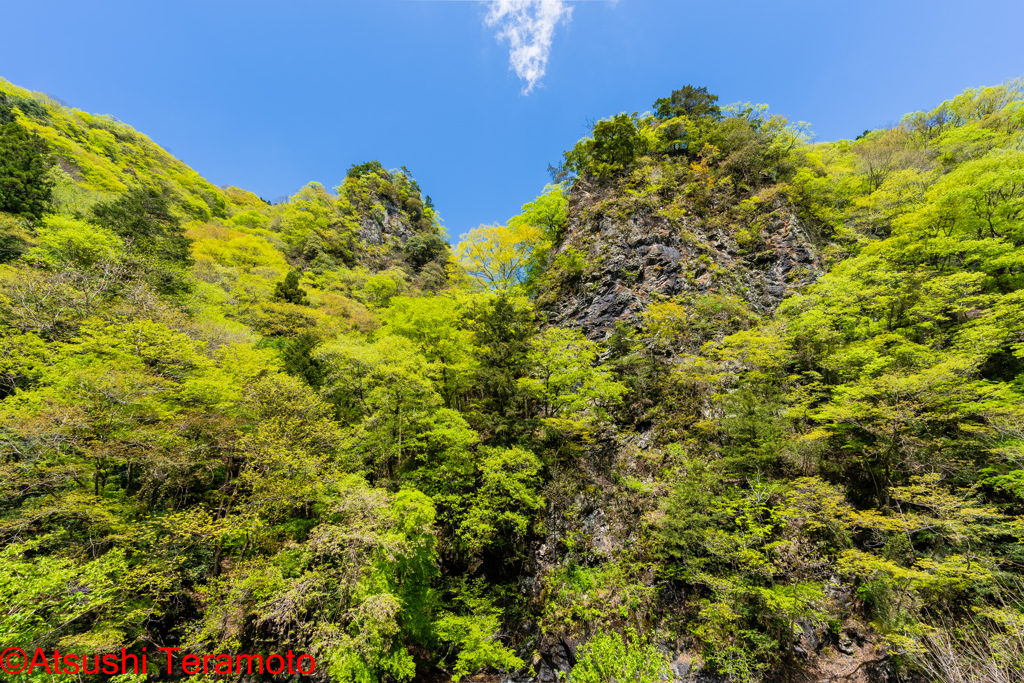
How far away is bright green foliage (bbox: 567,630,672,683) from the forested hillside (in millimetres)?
103

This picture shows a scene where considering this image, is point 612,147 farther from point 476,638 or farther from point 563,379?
point 476,638

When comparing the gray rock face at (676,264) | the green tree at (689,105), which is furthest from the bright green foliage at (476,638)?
the green tree at (689,105)

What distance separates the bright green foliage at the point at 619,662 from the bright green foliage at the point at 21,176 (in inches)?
1371

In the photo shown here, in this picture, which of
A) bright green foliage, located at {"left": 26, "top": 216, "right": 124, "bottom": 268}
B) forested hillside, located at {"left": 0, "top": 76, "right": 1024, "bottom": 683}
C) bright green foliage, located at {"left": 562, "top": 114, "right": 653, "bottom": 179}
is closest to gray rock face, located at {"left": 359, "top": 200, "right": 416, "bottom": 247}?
forested hillside, located at {"left": 0, "top": 76, "right": 1024, "bottom": 683}

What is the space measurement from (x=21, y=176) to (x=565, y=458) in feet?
114

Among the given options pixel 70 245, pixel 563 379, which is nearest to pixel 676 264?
pixel 563 379

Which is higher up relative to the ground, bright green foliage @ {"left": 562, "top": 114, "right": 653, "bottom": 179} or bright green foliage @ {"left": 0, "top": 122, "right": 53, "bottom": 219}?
bright green foliage @ {"left": 562, "top": 114, "right": 653, "bottom": 179}

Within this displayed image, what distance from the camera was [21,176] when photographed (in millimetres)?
18188

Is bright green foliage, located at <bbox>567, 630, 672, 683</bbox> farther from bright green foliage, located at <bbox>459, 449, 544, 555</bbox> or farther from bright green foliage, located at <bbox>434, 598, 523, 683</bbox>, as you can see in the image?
bright green foliage, located at <bbox>459, 449, 544, 555</bbox>

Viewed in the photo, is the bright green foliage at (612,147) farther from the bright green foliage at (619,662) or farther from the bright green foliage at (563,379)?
the bright green foliage at (619,662)

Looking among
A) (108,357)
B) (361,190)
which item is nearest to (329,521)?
(108,357)

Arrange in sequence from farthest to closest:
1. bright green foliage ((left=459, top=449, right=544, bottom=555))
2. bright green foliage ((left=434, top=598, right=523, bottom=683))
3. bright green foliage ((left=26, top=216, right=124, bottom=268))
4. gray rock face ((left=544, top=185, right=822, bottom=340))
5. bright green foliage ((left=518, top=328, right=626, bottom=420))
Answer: gray rock face ((left=544, top=185, right=822, bottom=340))
bright green foliage ((left=26, top=216, right=124, bottom=268))
bright green foliage ((left=518, top=328, right=626, bottom=420))
bright green foliage ((left=459, top=449, right=544, bottom=555))
bright green foliage ((left=434, top=598, right=523, bottom=683))

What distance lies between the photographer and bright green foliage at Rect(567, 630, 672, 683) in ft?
28.7

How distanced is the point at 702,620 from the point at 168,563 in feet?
57.2
